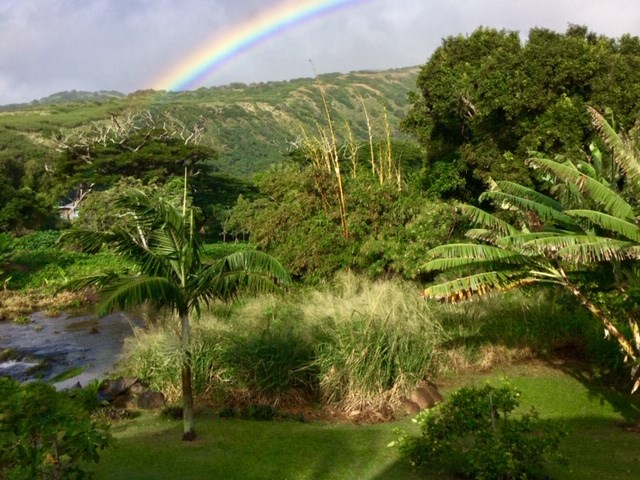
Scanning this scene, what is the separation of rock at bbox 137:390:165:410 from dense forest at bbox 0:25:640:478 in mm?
440

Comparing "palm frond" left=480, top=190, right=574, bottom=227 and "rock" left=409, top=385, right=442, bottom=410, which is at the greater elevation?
"palm frond" left=480, top=190, right=574, bottom=227

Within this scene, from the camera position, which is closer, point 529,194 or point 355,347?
point 355,347

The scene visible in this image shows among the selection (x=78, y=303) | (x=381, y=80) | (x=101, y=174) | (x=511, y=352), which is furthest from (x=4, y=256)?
(x=381, y=80)

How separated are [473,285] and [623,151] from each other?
3.22 meters

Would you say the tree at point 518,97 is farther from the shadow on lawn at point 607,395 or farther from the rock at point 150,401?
the rock at point 150,401

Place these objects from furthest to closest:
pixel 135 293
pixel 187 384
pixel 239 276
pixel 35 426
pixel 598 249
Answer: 1. pixel 598 249
2. pixel 187 384
3. pixel 239 276
4. pixel 135 293
5. pixel 35 426

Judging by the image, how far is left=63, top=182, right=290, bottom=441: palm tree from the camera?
328 inches

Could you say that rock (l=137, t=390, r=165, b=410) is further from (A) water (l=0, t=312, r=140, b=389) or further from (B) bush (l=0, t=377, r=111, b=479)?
(B) bush (l=0, t=377, r=111, b=479)

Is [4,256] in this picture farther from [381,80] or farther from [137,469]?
[381,80]

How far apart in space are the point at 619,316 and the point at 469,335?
9.53 ft

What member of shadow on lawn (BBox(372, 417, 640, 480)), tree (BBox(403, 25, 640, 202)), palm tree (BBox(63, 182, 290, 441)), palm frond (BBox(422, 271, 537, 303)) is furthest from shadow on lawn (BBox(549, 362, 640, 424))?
palm tree (BBox(63, 182, 290, 441))

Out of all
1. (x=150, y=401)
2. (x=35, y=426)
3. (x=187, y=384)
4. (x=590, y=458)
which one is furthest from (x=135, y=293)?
(x=590, y=458)

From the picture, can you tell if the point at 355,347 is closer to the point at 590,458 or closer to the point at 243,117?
the point at 590,458

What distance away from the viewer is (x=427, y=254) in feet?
43.1
